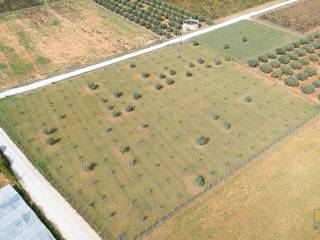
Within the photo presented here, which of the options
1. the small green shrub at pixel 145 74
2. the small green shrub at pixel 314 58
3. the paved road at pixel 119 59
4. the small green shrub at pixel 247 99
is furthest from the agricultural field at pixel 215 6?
the small green shrub at pixel 247 99

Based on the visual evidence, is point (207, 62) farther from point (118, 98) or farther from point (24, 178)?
point (24, 178)

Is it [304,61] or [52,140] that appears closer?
[52,140]

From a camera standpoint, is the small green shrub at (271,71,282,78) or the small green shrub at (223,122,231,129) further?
the small green shrub at (271,71,282,78)

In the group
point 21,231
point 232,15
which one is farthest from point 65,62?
point 232,15

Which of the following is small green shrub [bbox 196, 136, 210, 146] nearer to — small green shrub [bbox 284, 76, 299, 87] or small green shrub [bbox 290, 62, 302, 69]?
small green shrub [bbox 284, 76, 299, 87]

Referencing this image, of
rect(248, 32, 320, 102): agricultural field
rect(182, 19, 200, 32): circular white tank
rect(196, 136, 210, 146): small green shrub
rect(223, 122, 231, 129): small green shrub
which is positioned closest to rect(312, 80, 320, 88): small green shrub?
rect(248, 32, 320, 102): agricultural field

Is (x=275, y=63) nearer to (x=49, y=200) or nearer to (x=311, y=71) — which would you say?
(x=311, y=71)

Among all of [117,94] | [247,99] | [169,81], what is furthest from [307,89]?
[117,94]

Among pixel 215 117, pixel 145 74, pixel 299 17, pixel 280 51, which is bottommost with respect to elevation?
pixel 145 74
